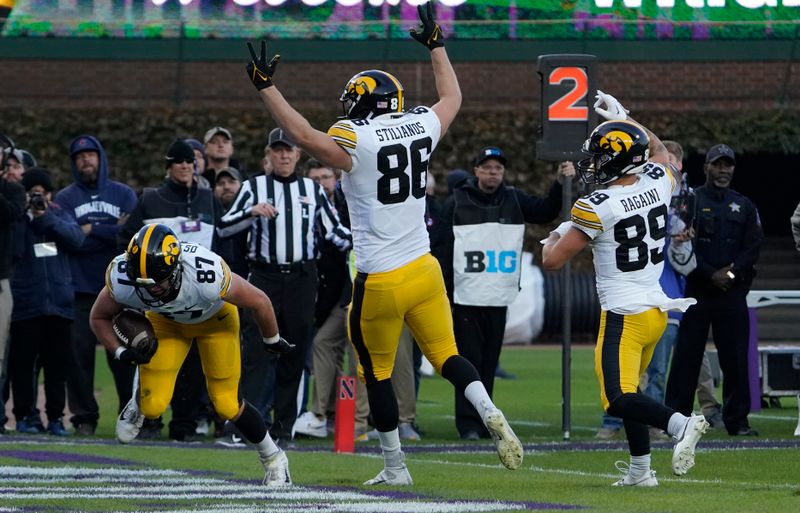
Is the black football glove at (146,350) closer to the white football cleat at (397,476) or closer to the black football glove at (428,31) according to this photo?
the white football cleat at (397,476)

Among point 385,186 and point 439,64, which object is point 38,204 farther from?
point 385,186

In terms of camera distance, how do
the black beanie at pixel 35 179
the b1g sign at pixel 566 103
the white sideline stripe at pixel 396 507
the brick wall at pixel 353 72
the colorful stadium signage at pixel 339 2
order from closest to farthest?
the white sideline stripe at pixel 396 507
the b1g sign at pixel 566 103
the black beanie at pixel 35 179
the brick wall at pixel 353 72
the colorful stadium signage at pixel 339 2

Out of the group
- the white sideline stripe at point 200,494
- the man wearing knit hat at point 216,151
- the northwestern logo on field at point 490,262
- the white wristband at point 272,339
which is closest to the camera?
the white sideline stripe at point 200,494

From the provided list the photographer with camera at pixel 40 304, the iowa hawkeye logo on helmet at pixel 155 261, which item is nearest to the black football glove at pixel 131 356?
the iowa hawkeye logo on helmet at pixel 155 261

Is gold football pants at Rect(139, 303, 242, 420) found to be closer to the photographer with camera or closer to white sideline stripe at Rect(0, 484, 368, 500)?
white sideline stripe at Rect(0, 484, 368, 500)

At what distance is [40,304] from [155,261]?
435 cm

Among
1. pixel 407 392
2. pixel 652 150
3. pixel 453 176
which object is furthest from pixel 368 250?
pixel 453 176

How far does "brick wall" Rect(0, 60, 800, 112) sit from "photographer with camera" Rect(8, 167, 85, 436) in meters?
11.2

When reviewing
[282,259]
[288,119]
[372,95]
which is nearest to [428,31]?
[372,95]

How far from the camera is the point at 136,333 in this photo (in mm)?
8227

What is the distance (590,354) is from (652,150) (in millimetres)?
12035

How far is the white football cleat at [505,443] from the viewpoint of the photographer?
7496mm

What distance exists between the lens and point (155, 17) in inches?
922

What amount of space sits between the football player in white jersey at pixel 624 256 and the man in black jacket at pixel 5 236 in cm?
509
